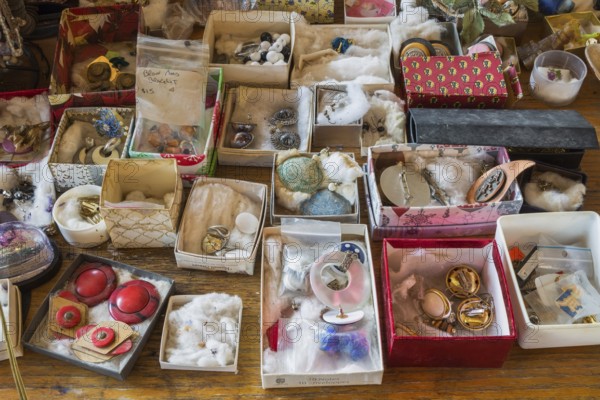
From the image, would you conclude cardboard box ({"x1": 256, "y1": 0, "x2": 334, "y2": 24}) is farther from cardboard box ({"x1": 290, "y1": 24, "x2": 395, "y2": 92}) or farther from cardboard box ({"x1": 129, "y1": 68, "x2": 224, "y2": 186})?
cardboard box ({"x1": 129, "y1": 68, "x2": 224, "y2": 186})

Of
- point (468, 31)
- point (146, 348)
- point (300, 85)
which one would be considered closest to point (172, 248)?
point (146, 348)

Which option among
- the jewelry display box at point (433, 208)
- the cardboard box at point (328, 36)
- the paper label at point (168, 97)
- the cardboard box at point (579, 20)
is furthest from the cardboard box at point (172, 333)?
the cardboard box at point (579, 20)

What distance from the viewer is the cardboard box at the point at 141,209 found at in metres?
1.47

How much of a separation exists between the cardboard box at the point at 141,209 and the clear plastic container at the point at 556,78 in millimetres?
1106

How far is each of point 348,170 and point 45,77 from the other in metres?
1.03

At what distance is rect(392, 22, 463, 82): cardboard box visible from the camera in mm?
1906

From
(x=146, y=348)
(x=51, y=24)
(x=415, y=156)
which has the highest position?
(x=51, y=24)

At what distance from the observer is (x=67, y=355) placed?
53.2 inches

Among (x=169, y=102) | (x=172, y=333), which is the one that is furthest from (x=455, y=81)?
(x=172, y=333)

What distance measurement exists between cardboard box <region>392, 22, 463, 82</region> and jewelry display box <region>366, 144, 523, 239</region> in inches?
13.9

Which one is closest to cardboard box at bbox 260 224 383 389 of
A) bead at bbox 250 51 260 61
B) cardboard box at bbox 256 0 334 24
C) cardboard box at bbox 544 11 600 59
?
bead at bbox 250 51 260 61

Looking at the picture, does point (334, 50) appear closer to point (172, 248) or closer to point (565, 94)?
point (565, 94)

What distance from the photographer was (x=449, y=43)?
1.98 metres

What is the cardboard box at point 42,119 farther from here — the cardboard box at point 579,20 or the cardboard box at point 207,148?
the cardboard box at point 579,20
